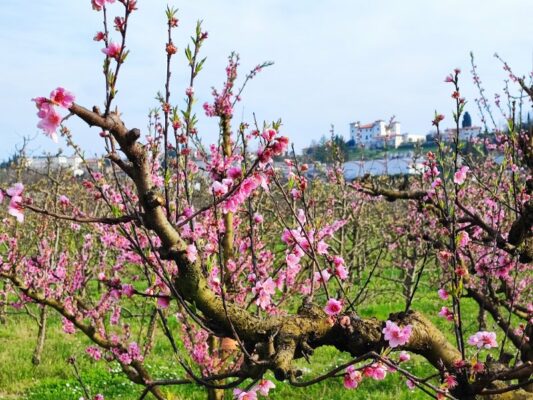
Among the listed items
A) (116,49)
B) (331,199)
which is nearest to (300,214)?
(116,49)

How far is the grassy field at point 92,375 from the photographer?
634cm

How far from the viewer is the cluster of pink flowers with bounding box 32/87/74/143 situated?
1582 mm

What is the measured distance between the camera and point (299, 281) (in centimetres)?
488

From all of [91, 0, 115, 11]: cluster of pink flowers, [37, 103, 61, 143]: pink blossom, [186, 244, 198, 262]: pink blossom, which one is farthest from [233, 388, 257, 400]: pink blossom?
[91, 0, 115, 11]: cluster of pink flowers

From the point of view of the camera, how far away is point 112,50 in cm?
195

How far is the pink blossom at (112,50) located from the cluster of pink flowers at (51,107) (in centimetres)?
41

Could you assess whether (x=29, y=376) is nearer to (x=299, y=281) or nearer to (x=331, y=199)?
(x=299, y=281)

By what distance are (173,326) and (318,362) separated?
295cm

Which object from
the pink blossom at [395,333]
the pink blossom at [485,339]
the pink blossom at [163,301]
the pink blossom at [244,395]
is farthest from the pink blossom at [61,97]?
the pink blossom at [485,339]

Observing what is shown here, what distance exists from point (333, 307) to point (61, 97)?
134cm

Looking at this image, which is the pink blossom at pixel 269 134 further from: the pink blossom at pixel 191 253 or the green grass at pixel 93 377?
the green grass at pixel 93 377

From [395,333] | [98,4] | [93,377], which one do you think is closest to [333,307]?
[395,333]

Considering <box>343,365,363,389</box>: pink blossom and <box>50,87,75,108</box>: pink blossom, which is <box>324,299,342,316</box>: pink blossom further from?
<box>50,87,75,108</box>: pink blossom

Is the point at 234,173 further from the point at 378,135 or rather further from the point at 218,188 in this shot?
the point at 378,135
